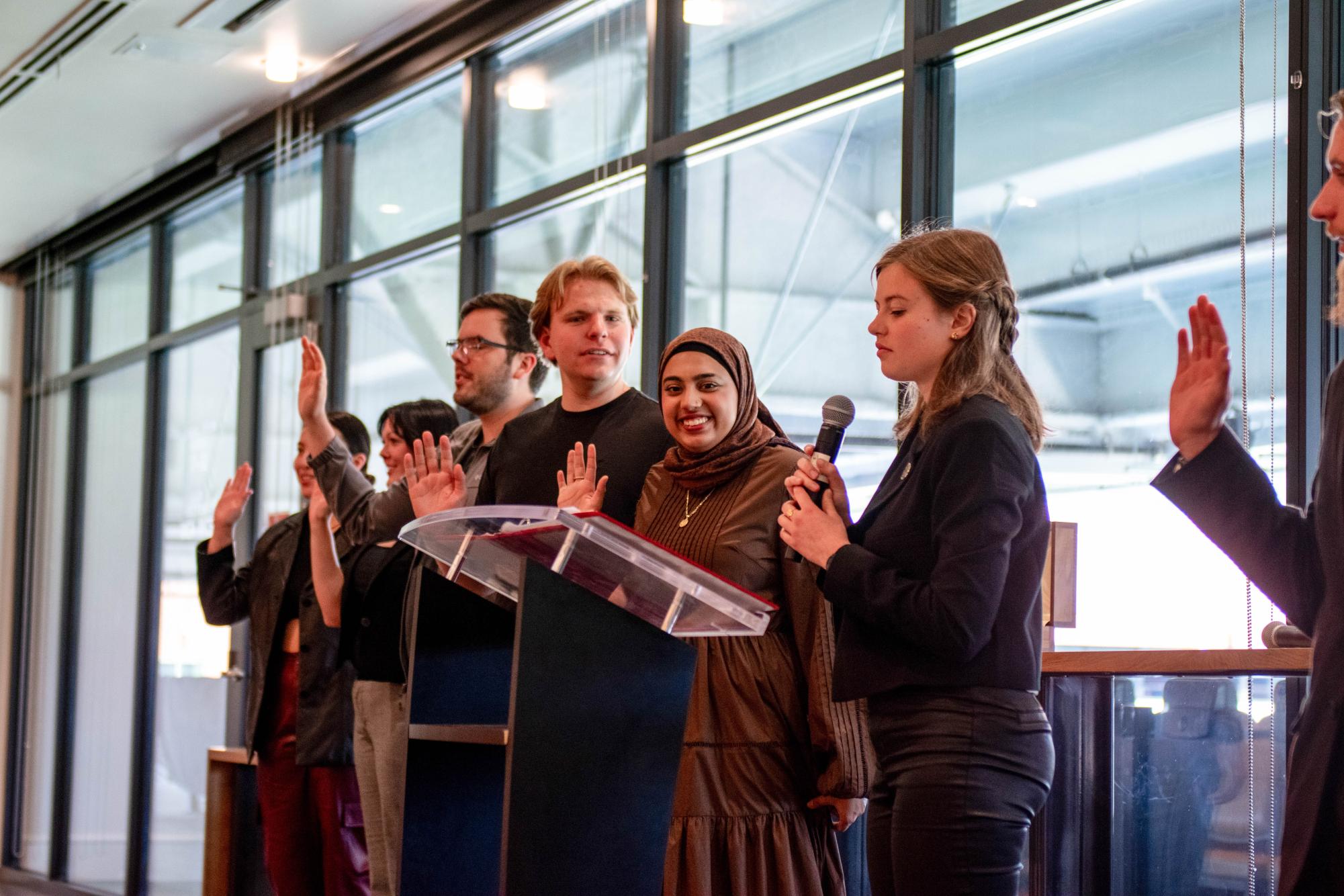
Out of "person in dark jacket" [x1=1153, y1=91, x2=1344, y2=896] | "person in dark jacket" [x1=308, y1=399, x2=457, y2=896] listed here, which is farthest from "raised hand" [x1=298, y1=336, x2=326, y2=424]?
"person in dark jacket" [x1=1153, y1=91, x2=1344, y2=896]

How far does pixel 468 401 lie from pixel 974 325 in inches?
63.5

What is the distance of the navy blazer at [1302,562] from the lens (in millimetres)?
1302

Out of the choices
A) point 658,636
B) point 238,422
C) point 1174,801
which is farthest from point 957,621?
point 238,422

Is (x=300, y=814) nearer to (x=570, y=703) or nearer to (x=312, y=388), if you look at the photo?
(x=312, y=388)

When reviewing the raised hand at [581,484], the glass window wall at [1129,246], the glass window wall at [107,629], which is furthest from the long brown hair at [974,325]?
the glass window wall at [107,629]

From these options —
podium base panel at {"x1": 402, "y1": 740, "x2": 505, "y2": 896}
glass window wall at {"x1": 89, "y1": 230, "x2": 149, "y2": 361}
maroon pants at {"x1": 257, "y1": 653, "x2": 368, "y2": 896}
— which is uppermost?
glass window wall at {"x1": 89, "y1": 230, "x2": 149, "y2": 361}

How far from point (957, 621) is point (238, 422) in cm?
538

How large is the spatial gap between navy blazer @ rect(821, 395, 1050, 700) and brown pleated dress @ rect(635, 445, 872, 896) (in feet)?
0.91

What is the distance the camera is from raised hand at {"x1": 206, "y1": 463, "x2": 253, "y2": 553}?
484 centimetres

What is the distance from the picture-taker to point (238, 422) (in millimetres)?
6727

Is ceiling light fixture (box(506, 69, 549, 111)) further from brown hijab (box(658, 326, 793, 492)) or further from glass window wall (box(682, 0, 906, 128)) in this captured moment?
brown hijab (box(658, 326, 793, 492))

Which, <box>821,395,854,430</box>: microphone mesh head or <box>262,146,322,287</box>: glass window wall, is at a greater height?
<box>262,146,322,287</box>: glass window wall

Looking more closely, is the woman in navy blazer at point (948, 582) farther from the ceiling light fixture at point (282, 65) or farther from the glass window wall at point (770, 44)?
the ceiling light fixture at point (282, 65)

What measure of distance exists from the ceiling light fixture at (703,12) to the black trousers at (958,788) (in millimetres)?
2929
